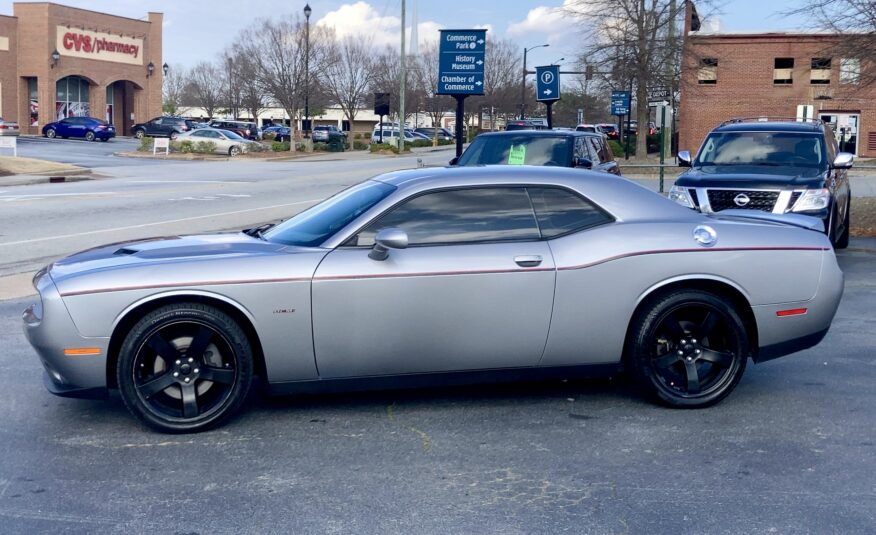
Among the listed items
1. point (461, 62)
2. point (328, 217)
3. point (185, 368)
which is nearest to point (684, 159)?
point (461, 62)

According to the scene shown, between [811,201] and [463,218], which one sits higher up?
[463,218]

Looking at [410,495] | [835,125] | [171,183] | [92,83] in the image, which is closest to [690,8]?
[835,125]

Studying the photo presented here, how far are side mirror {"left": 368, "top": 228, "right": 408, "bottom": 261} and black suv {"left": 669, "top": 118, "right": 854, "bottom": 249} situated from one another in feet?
23.1

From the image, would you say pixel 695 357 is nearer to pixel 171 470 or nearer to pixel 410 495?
pixel 410 495

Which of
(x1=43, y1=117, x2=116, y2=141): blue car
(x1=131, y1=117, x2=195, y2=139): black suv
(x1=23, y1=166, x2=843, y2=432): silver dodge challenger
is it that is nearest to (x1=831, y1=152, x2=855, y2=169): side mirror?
(x1=23, y1=166, x2=843, y2=432): silver dodge challenger

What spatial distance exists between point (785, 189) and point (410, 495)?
8.99m

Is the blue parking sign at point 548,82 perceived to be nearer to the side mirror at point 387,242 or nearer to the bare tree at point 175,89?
the side mirror at point 387,242

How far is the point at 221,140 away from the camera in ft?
160

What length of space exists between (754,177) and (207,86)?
86786 millimetres

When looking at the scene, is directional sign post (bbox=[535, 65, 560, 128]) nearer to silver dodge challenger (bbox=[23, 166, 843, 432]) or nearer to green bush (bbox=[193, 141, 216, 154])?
silver dodge challenger (bbox=[23, 166, 843, 432])

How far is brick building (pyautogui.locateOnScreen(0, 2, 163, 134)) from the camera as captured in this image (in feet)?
198

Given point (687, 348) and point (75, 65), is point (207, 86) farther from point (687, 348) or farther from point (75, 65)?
point (687, 348)

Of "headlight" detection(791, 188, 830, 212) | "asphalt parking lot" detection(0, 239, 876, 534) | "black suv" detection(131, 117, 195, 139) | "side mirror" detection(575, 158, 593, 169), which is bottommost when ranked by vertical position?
"asphalt parking lot" detection(0, 239, 876, 534)

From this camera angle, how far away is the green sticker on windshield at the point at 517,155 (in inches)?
533
